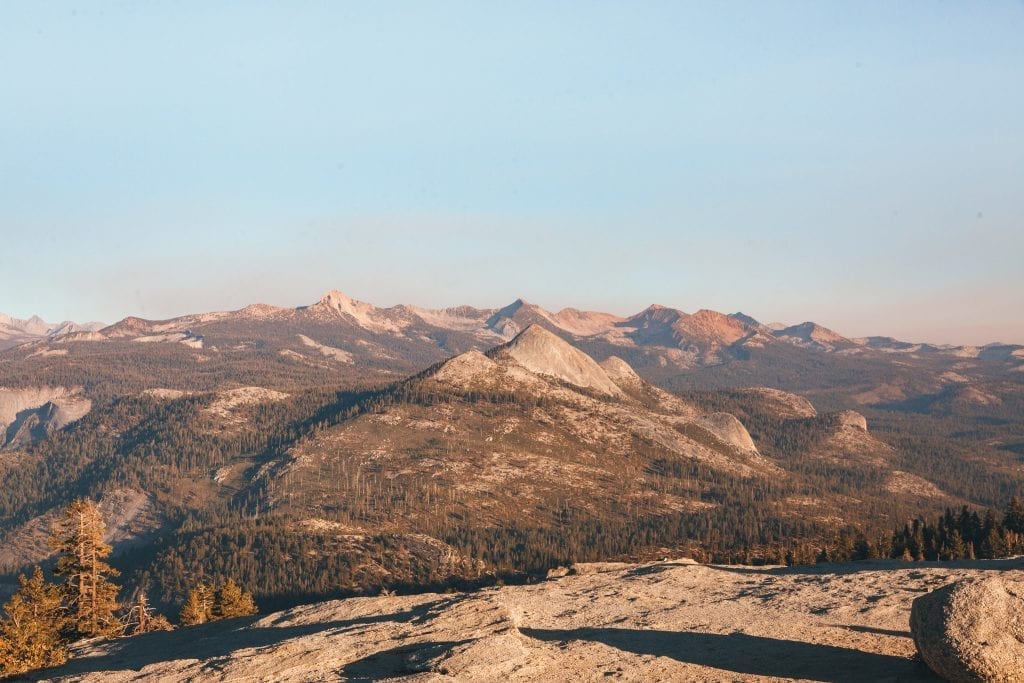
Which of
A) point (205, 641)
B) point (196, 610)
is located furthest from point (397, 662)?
point (196, 610)

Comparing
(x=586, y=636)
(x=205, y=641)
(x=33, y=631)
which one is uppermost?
(x=586, y=636)

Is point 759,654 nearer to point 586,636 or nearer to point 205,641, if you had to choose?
point 586,636

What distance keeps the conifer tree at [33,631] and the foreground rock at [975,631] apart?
1957 inches

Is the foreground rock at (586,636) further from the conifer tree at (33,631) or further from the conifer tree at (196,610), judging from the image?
the conifer tree at (196,610)

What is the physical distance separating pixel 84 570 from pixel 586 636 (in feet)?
197

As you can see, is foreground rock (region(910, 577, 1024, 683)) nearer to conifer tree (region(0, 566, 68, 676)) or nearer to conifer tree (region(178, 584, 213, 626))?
conifer tree (region(0, 566, 68, 676))

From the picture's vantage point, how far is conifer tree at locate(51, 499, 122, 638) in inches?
3354

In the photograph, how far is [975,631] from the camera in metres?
36.2

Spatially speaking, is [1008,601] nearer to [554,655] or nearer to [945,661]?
[945,661]

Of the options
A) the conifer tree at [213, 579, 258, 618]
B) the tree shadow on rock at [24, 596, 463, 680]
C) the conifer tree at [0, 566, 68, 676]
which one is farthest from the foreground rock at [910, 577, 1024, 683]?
the conifer tree at [213, 579, 258, 618]

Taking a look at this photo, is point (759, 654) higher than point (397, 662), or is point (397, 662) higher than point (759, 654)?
point (397, 662)

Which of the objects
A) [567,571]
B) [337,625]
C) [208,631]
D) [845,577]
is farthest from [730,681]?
[567,571]

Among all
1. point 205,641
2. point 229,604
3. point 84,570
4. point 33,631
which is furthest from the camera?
point 229,604

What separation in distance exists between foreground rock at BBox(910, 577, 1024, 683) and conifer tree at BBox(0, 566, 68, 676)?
163 feet
